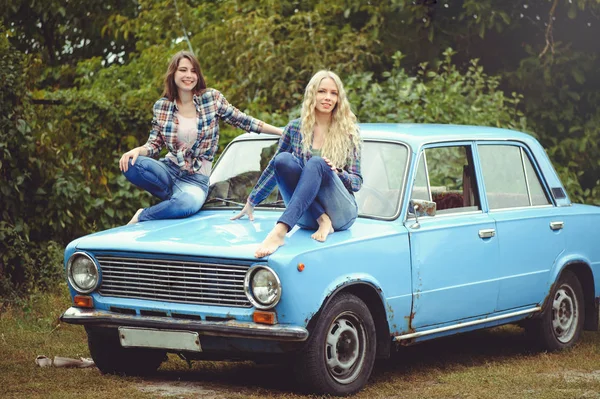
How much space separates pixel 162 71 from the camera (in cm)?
1399

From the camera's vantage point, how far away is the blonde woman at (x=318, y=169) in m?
6.59

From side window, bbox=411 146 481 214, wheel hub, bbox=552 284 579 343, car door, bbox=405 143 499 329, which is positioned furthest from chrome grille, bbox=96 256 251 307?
wheel hub, bbox=552 284 579 343

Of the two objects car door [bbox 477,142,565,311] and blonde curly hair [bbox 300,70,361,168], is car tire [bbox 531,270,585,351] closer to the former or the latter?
car door [bbox 477,142,565,311]

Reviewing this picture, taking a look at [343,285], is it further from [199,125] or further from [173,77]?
→ [173,77]

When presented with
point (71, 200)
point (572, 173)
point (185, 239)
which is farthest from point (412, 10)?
point (185, 239)

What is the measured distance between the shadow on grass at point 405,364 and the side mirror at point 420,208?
1071 millimetres

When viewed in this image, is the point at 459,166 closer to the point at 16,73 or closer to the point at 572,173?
the point at 16,73

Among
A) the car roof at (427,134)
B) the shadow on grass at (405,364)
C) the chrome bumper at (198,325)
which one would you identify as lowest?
the shadow on grass at (405,364)

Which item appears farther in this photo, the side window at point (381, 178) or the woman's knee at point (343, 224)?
the side window at point (381, 178)

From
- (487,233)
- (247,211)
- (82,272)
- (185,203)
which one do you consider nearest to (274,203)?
(247,211)

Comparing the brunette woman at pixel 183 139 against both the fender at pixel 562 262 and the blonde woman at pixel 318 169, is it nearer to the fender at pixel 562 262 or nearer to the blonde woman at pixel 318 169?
the blonde woman at pixel 318 169

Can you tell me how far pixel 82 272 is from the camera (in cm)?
693

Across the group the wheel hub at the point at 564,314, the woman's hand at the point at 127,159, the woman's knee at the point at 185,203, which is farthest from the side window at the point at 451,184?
the woman's hand at the point at 127,159

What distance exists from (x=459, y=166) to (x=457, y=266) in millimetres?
1182
